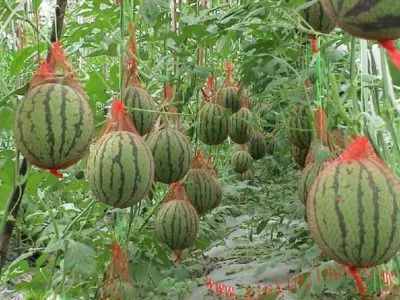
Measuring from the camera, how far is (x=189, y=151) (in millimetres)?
2828

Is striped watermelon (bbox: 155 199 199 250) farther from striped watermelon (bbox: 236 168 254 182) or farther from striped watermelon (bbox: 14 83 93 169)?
striped watermelon (bbox: 236 168 254 182)

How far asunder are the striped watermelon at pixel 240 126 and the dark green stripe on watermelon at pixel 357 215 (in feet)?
9.11

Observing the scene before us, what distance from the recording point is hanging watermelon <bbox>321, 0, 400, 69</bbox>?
3.46 ft

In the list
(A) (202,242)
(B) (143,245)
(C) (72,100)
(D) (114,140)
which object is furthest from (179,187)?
(C) (72,100)

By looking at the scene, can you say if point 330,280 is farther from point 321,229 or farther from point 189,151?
point 321,229

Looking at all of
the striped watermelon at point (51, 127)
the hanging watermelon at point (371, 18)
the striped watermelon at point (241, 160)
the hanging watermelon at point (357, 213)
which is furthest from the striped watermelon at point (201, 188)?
the hanging watermelon at point (371, 18)

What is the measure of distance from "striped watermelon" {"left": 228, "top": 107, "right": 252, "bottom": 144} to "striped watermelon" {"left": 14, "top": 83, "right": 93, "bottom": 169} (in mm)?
2507

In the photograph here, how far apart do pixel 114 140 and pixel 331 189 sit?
821 millimetres

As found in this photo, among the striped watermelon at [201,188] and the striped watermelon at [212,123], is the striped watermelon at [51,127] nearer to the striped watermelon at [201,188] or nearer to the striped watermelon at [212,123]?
the striped watermelon at [201,188]

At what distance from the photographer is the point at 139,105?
2723 millimetres

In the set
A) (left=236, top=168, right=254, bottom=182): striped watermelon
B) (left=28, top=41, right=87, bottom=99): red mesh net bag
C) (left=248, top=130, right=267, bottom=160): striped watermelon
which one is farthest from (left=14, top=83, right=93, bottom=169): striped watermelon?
(left=236, top=168, right=254, bottom=182): striped watermelon

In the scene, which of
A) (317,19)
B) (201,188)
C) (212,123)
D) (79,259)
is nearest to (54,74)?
(79,259)

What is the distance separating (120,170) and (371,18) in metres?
1.15

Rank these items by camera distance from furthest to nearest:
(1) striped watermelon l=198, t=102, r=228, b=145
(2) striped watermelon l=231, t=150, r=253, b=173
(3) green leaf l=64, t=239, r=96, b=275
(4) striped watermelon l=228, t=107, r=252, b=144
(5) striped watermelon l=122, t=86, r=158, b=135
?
(2) striped watermelon l=231, t=150, r=253, b=173 → (4) striped watermelon l=228, t=107, r=252, b=144 → (1) striped watermelon l=198, t=102, r=228, b=145 → (5) striped watermelon l=122, t=86, r=158, b=135 → (3) green leaf l=64, t=239, r=96, b=275
